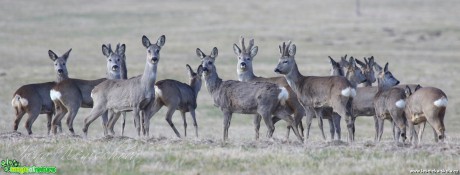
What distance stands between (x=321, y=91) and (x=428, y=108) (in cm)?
246

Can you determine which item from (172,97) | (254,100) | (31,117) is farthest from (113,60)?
(254,100)

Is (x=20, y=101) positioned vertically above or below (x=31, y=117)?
above

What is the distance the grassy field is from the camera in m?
12.9

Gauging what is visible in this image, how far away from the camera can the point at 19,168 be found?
12.3 m

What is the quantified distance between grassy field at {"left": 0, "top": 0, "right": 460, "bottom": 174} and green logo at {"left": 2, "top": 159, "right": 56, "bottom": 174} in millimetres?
174

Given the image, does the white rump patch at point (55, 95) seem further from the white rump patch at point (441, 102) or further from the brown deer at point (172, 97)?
the white rump patch at point (441, 102)

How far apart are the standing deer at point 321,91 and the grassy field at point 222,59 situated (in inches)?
34.3

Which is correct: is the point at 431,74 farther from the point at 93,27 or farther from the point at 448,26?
the point at 93,27

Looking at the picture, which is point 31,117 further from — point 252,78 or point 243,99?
point 252,78

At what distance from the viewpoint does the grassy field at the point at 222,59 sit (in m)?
12.9

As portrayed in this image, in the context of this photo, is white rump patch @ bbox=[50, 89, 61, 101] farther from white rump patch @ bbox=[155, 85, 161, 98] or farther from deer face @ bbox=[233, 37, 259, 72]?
deer face @ bbox=[233, 37, 259, 72]

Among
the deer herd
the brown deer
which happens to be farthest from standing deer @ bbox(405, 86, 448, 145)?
the brown deer

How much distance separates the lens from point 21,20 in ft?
219

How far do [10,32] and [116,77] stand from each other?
133 ft
